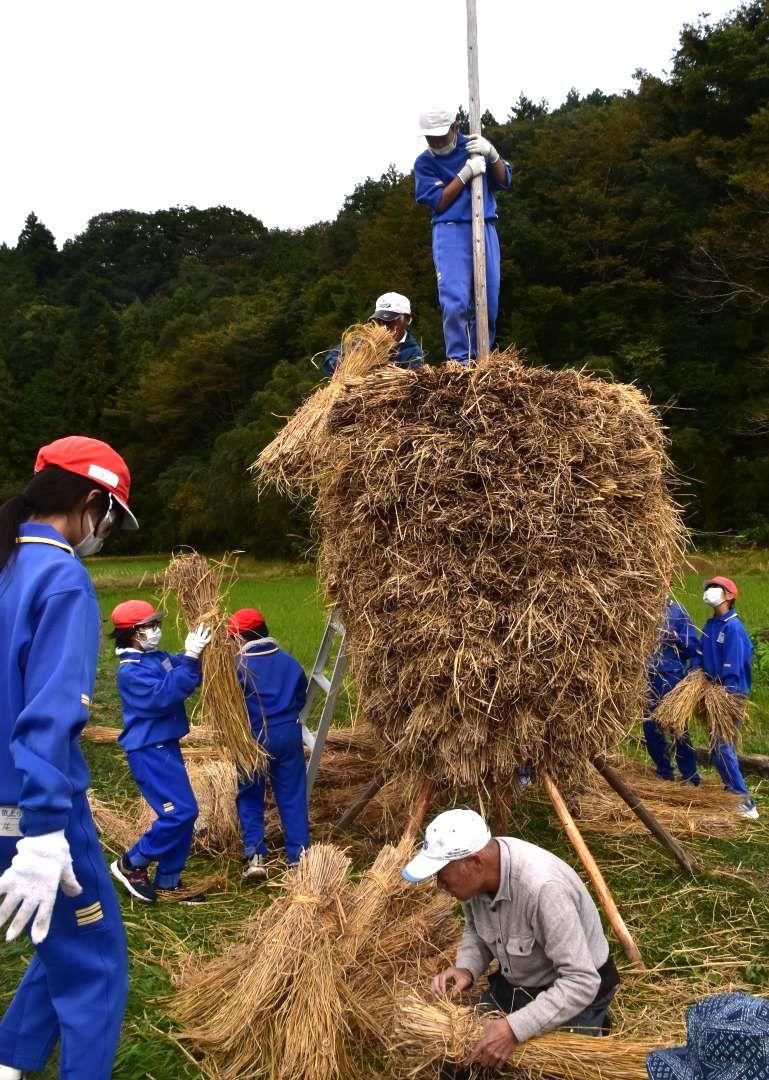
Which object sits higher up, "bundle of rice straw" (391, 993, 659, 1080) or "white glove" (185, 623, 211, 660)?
"white glove" (185, 623, 211, 660)

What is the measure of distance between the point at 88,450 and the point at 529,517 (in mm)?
2173

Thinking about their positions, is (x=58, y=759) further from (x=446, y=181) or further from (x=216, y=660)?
(x=446, y=181)

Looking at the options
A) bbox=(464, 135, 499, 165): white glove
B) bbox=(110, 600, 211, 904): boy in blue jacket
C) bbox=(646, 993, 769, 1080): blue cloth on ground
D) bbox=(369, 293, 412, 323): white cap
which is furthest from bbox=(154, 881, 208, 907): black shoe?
bbox=(464, 135, 499, 165): white glove

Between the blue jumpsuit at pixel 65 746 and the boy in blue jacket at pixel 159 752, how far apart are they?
2.31 meters

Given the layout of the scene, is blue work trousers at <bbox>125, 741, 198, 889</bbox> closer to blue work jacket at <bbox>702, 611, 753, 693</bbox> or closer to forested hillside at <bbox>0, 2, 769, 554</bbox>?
blue work jacket at <bbox>702, 611, 753, 693</bbox>

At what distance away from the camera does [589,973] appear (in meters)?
3.00

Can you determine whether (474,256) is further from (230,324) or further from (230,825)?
(230,324)

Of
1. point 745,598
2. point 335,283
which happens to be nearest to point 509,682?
point 745,598

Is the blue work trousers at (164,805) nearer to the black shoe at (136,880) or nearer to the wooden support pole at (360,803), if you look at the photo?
the black shoe at (136,880)

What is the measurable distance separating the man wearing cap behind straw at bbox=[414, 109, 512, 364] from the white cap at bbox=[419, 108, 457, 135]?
0.09 ft

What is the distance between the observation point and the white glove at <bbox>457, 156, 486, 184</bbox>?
5.52 m

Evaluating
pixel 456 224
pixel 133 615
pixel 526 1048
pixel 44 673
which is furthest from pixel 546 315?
pixel 44 673

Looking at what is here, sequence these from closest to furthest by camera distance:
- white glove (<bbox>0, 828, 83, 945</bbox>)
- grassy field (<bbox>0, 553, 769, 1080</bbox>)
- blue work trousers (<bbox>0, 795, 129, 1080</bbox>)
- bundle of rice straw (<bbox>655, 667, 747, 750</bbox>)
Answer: white glove (<bbox>0, 828, 83, 945</bbox>) < blue work trousers (<bbox>0, 795, 129, 1080</bbox>) < grassy field (<bbox>0, 553, 769, 1080</bbox>) < bundle of rice straw (<bbox>655, 667, 747, 750</bbox>)

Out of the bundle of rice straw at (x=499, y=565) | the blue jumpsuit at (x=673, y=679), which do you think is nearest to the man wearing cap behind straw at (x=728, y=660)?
the blue jumpsuit at (x=673, y=679)
